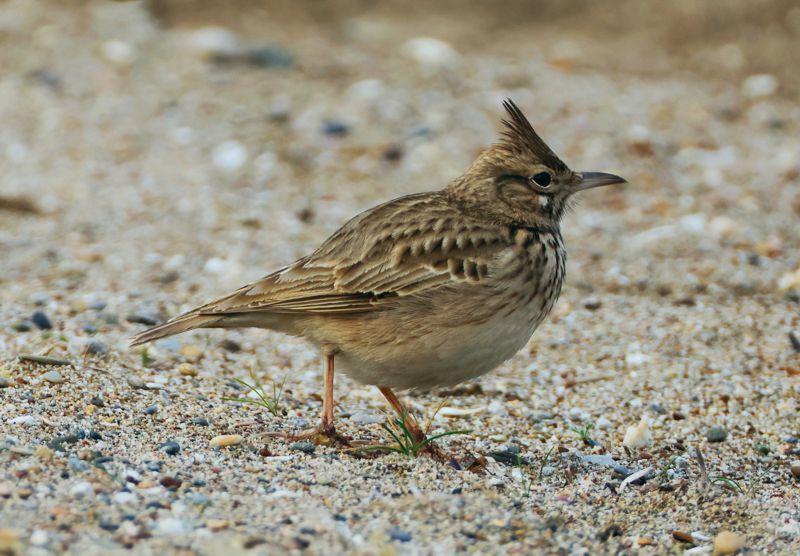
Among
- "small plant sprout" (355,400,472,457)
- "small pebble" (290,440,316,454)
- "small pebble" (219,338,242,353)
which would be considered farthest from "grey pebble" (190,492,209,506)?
"small pebble" (219,338,242,353)

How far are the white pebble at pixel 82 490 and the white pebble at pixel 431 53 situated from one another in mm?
8930

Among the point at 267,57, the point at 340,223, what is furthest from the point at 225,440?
the point at 267,57

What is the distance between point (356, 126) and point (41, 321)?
15.7 ft

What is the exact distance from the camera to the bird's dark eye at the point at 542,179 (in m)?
6.28

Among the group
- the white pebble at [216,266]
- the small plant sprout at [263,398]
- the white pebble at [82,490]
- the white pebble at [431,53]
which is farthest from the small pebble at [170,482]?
the white pebble at [431,53]

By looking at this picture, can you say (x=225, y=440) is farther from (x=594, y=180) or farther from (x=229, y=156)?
(x=229, y=156)

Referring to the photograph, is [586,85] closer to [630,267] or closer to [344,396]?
[630,267]

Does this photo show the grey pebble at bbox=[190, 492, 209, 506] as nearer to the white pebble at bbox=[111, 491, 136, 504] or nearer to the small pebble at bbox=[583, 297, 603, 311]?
the white pebble at bbox=[111, 491, 136, 504]

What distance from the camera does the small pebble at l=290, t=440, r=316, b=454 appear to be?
560 centimetres

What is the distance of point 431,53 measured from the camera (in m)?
13.4

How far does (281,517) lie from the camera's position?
186 inches

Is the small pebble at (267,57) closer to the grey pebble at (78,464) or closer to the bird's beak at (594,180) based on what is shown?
→ the bird's beak at (594,180)

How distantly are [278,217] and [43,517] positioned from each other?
18.5ft

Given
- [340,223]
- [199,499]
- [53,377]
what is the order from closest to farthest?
[199,499], [53,377], [340,223]
